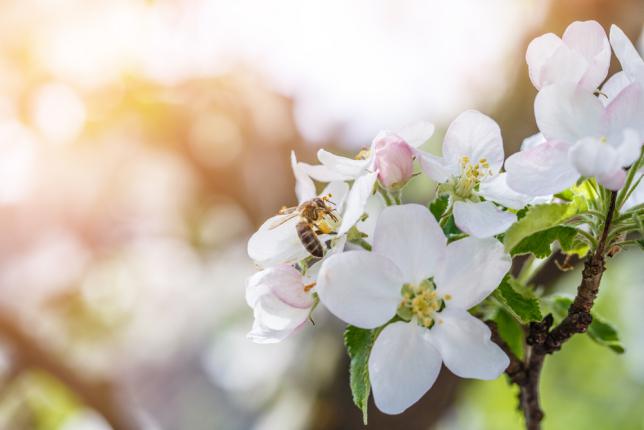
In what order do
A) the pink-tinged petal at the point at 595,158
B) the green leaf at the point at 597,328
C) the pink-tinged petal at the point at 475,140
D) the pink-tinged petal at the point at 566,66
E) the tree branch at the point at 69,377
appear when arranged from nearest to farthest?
the pink-tinged petal at the point at 595,158 < the pink-tinged petal at the point at 566,66 < the pink-tinged petal at the point at 475,140 < the green leaf at the point at 597,328 < the tree branch at the point at 69,377

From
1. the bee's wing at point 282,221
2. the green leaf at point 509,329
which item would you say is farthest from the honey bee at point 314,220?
the green leaf at point 509,329

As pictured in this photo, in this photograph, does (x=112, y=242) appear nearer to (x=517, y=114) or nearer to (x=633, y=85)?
(x=517, y=114)

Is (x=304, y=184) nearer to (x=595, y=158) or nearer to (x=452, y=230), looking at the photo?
(x=452, y=230)

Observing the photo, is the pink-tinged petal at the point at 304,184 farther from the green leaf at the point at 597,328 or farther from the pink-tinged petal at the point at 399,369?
the green leaf at the point at 597,328

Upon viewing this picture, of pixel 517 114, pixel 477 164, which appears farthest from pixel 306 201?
pixel 517 114

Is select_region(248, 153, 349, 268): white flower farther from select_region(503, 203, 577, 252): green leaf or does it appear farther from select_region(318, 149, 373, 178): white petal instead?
select_region(503, 203, 577, 252): green leaf
